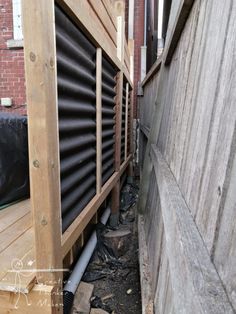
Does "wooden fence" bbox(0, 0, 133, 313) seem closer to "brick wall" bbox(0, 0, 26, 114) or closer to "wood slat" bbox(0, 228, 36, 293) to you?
"wood slat" bbox(0, 228, 36, 293)

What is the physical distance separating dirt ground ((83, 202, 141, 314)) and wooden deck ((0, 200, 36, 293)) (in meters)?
0.88

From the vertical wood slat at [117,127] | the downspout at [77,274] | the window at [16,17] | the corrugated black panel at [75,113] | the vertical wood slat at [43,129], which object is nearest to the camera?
the vertical wood slat at [43,129]

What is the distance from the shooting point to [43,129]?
120 centimetres

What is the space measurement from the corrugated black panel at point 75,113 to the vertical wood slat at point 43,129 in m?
0.22

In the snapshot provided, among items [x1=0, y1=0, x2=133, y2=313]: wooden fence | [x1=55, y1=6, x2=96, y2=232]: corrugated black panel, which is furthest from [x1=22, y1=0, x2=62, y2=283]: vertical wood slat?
[x1=55, y1=6, x2=96, y2=232]: corrugated black panel

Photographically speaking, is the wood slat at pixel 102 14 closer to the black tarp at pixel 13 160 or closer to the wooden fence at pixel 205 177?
the wooden fence at pixel 205 177

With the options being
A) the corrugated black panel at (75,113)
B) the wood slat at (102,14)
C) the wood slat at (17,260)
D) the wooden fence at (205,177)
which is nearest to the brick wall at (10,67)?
the wood slat at (102,14)

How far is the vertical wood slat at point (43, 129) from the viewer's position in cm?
114

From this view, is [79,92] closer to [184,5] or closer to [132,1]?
[184,5]

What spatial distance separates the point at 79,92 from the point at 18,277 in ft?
3.75

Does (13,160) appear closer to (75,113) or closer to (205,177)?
(75,113)

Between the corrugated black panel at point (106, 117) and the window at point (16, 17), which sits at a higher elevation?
the window at point (16, 17)

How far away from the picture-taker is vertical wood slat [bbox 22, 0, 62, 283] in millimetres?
1136

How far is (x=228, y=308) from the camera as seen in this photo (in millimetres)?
497
